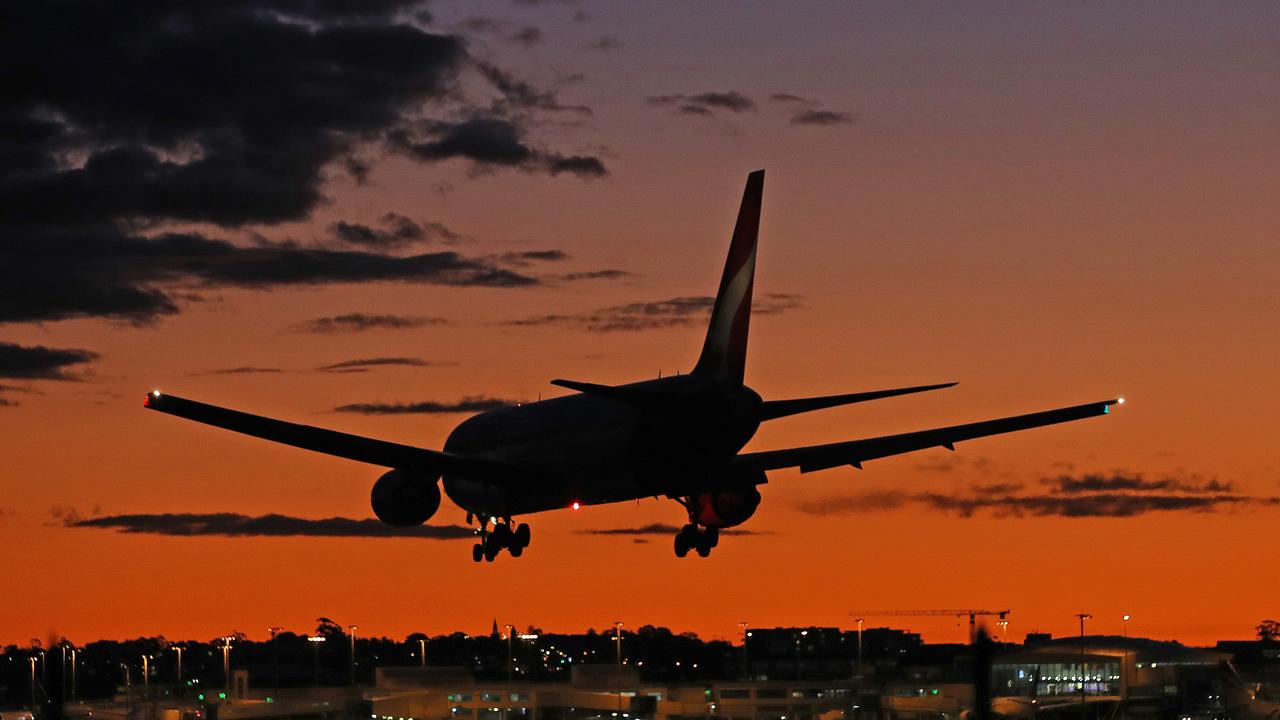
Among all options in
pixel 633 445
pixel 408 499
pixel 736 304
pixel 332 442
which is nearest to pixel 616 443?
pixel 633 445

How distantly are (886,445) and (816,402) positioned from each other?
13.3m

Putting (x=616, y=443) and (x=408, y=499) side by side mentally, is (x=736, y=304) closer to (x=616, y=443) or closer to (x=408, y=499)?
(x=616, y=443)

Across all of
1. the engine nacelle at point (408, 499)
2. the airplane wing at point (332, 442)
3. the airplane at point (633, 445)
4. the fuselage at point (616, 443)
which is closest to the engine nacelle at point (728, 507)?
the airplane at point (633, 445)

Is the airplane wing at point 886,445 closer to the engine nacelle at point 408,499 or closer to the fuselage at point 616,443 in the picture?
the fuselage at point 616,443

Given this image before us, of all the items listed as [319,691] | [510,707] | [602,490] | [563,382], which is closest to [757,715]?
[510,707]

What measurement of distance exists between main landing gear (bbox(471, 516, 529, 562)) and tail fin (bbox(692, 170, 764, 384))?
1554 centimetres

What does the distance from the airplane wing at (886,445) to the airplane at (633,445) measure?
0.06 metres

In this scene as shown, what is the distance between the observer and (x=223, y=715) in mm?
107688

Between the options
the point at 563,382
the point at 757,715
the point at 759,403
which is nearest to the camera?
the point at 563,382

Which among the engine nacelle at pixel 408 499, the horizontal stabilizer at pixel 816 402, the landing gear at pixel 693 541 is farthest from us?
the engine nacelle at pixel 408 499

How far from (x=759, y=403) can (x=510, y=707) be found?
146 feet

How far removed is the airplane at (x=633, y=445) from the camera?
71688 millimetres

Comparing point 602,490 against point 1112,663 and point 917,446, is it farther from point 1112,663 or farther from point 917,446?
point 1112,663

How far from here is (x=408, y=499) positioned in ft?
281
